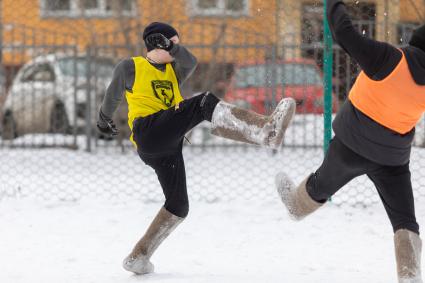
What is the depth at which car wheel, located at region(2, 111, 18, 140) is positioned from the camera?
9352 mm

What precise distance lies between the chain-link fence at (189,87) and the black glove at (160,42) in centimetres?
240

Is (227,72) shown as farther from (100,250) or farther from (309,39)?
(100,250)

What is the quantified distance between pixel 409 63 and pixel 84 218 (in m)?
3.57

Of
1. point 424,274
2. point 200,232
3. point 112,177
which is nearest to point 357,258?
point 424,274

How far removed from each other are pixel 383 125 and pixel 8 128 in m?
6.61

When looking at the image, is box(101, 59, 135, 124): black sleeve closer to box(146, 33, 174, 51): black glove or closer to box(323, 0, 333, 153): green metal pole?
box(146, 33, 174, 51): black glove

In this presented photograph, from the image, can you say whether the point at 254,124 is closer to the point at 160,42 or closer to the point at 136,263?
the point at 160,42

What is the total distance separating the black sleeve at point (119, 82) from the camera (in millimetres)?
4242

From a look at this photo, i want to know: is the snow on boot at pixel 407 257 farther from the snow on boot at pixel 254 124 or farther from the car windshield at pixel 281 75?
the car windshield at pixel 281 75

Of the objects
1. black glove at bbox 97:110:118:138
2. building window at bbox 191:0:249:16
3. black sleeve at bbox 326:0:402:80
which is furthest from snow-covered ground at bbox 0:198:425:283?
building window at bbox 191:0:249:16

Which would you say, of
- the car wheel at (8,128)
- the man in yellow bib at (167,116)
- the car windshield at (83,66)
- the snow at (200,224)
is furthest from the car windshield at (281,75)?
the car wheel at (8,128)

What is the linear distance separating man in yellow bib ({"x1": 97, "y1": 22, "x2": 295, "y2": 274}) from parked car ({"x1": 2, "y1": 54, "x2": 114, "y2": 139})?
4763 mm

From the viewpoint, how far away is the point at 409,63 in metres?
3.48

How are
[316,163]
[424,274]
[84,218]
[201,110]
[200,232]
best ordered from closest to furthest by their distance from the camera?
[201,110], [424,274], [200,232], [84,218], [316,163]
